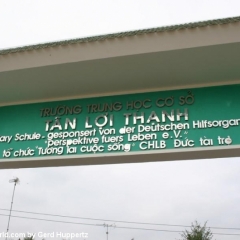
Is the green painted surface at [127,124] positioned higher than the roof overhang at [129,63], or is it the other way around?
the roof overhang at [129,63]

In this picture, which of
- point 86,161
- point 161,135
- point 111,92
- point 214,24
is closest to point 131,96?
point 111,92

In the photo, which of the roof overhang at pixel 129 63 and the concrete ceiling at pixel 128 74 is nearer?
the roof overhang at pixel 129 63

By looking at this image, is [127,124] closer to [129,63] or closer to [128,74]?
[128,74]

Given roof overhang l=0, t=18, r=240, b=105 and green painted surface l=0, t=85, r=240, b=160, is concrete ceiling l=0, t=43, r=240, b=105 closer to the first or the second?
roof overhang l=0, t=18, r=240, b=105

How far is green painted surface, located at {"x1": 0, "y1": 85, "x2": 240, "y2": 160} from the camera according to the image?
14.1 feet

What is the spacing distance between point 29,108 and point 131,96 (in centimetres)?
150

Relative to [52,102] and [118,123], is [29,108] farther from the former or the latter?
[118,123]

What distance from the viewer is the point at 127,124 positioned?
4543 millimetres

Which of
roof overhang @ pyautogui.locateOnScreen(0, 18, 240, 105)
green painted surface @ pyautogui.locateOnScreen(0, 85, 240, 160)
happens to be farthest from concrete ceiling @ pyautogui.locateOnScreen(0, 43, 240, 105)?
green painted surface @ pyautogui.locateOnScreen(0, 85, 240, 160)

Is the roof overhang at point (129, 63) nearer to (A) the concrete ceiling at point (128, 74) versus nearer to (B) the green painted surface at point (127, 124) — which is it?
(A) the concrete ceiling at point (128, 74)

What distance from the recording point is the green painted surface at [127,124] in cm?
429

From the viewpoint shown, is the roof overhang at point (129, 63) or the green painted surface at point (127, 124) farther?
the green painted surface at point (127, 124)

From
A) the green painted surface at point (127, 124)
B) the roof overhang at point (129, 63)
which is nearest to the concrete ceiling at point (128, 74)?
the roof overhang at point (129, 63)

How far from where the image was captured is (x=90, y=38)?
173 inches
